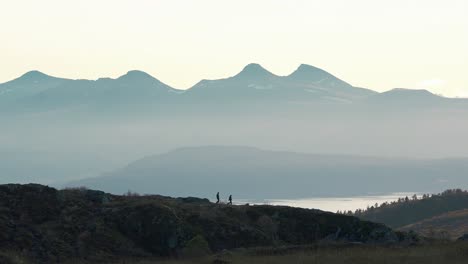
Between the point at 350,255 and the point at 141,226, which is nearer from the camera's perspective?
the point at 350,255

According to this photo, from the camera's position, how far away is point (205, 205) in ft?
218

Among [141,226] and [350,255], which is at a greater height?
[141,226]

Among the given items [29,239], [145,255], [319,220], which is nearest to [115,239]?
[145,255]

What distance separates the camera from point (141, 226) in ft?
191

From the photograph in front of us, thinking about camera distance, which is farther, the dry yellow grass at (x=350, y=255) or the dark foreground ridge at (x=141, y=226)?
the dark foreground ridge at (x=141, y=226)

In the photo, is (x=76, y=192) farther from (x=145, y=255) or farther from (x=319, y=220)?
(x=319, y=220)

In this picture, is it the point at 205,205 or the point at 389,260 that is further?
the point at 205,205

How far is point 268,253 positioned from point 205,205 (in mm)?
18841

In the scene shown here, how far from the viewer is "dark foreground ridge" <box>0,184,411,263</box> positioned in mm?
52469

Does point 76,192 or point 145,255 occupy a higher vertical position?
point 76,192

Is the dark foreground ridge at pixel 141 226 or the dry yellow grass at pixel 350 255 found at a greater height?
the dark foreground ridge at pixel 141 226

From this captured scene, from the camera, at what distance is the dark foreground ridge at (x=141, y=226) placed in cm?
5247

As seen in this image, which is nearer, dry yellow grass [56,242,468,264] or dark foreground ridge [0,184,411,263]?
dry yellow grass [56,242,468,264]

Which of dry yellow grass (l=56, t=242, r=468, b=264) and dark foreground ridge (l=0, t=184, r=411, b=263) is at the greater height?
dark foreground ridge (l=0, t=184, r=411, b=263)
